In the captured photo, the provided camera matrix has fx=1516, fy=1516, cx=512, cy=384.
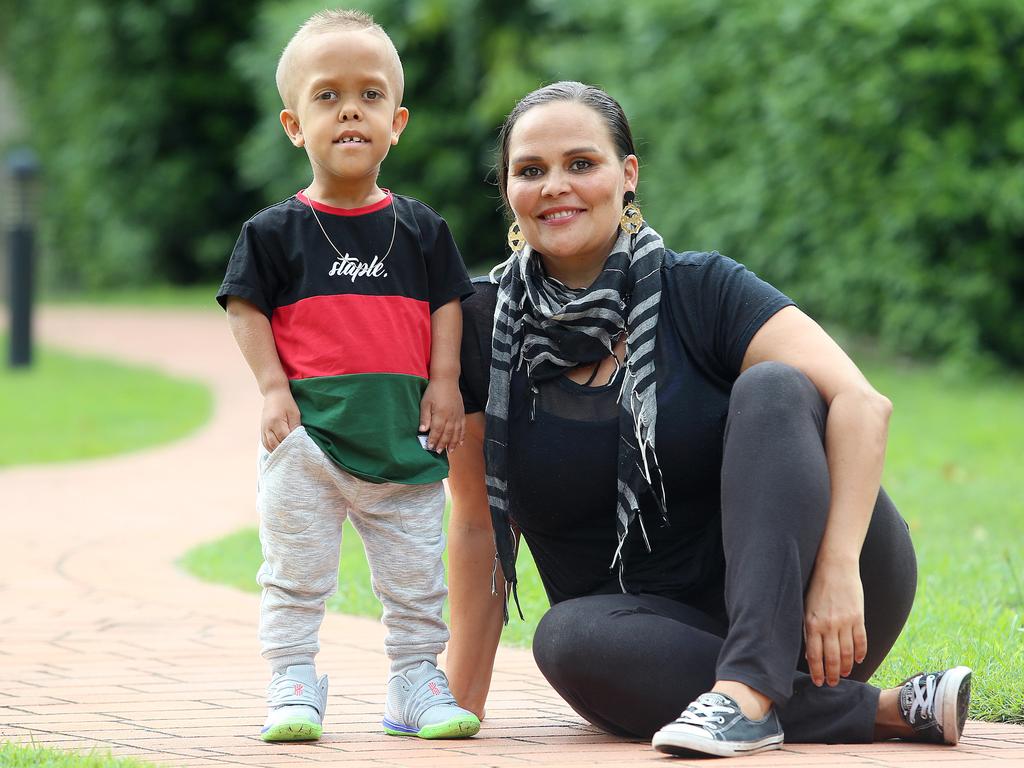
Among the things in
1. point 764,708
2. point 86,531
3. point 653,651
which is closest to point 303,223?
point 653,651

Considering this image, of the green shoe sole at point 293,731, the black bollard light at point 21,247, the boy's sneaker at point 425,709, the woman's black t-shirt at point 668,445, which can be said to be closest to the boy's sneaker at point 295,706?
the green shoe sole at point 293,731

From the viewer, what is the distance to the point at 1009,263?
1103 centimetres

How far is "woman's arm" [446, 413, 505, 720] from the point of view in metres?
3.30

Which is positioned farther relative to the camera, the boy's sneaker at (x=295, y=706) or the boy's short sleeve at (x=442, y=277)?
the boy's short sleeve at (x=442, y=277)

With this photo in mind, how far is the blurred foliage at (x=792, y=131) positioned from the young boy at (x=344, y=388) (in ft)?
17.1

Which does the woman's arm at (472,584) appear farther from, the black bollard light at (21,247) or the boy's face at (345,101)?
the black bollard light at (21,247)

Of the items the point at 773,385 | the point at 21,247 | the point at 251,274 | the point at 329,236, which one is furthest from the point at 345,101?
the point at 21,247

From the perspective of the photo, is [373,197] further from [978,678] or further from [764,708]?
[978,678]

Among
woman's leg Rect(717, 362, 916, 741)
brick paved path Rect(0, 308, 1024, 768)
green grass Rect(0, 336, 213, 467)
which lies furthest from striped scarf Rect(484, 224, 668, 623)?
green grass Rect(0, 336, 213, 467)

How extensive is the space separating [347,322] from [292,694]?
2.53 ft

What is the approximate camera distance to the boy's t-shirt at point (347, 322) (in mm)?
3105

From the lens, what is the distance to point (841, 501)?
9.45 feet

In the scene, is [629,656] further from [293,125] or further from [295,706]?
[293,125]

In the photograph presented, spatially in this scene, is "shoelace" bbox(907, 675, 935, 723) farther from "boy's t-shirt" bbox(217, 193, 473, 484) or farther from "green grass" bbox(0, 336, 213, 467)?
"green grass" bbox(0, 336, 213, 467)
